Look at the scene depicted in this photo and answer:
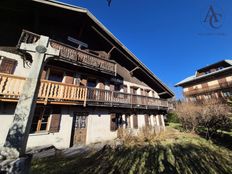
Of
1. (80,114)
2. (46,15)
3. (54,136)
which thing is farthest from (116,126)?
(46,15)

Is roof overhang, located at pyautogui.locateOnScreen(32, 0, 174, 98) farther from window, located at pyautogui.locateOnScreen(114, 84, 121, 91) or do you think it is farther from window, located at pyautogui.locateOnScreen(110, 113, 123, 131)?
window, located at pyautogui.locateOnScreen(110, 113, 123, 131)

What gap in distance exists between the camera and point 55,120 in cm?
862

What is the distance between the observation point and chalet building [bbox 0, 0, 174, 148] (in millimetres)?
7941

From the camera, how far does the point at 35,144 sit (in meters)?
7.65

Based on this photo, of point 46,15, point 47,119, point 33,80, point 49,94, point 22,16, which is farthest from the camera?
point 46,15

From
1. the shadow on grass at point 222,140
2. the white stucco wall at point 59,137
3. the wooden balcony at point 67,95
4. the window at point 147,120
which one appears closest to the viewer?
the wooden balcony at point 67,95

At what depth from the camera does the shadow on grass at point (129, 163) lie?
564 cm

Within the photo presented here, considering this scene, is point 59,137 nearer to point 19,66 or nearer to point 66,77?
point 66,77

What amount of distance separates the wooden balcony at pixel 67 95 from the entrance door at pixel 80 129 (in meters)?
1.41

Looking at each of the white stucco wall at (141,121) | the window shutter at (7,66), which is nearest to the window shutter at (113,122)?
the white stucco wall at (141,121)

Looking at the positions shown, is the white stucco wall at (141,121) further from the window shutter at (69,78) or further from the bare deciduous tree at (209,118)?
the window shutter at (69,78)

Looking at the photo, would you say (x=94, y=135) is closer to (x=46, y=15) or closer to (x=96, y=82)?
(x=96, y=82)

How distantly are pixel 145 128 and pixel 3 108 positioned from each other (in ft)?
35.4

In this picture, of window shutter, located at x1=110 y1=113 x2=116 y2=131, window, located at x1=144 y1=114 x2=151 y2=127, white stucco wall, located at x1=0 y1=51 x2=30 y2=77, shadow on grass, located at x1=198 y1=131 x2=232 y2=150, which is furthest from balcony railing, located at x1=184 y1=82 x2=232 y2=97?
white stucco wall, located at x1=0 y1=51 x2=30 y2=77
